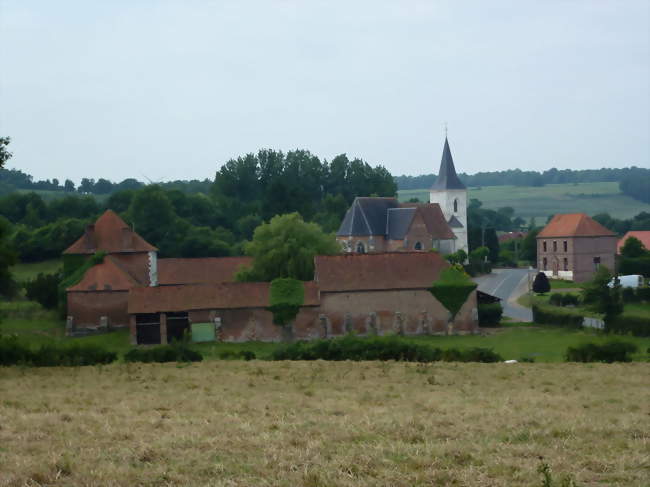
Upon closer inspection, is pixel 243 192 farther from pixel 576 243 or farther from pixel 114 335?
pixel 114 335

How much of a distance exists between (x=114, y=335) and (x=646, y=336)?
85.1 feet

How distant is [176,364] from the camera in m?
29.1

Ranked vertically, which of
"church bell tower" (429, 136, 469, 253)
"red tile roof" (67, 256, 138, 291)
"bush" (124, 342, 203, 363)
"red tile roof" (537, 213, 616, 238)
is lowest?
"bush" (124, 342, 203, 363)

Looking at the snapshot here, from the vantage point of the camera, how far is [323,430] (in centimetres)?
1316

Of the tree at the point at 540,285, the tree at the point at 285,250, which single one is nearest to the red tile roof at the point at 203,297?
the tree at the point at 285,250

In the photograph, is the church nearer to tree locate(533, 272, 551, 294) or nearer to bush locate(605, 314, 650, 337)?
tree locate(533, 272, 551, 294)

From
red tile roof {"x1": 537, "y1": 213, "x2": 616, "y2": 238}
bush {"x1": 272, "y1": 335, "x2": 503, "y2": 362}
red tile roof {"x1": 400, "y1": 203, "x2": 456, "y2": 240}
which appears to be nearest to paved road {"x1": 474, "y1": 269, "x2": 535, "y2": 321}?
red tile roof {"x1": 537, "y1": 213, "x2": 616, "y2": 238}

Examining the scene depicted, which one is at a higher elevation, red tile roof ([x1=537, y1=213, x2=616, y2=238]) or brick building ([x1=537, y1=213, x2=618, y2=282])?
red tile roof ([x1=537, y1=213, x2=616, y2=238])

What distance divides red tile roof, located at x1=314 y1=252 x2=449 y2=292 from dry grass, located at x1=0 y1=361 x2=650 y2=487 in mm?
25832

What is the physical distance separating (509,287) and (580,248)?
9063 millimetres

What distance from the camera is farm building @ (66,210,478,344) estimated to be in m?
47.9

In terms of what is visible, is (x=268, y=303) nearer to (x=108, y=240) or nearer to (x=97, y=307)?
(x=97, y=307)

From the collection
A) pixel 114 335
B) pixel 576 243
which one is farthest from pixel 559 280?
pixel 114 335

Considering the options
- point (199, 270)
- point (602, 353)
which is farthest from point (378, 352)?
point (199, 270)
